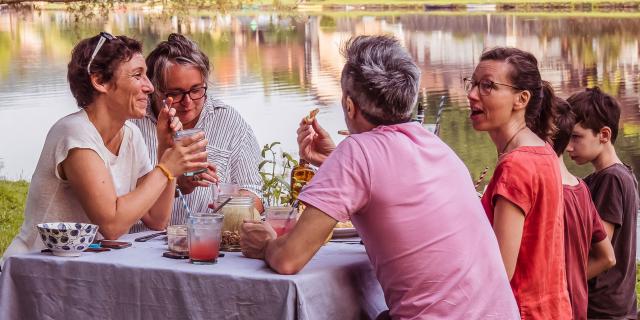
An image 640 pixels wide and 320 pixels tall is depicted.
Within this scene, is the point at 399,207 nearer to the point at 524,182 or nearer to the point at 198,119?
the point at 524,182

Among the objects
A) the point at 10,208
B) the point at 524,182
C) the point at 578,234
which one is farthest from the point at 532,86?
the point at 10,208

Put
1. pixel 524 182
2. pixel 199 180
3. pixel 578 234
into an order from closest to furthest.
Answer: pixel 524 182, pixel 578 234, pixel 199 180

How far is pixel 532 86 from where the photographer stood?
3.23 metres

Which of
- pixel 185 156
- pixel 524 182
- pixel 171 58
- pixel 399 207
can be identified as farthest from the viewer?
pixel 171 58

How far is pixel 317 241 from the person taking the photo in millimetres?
2666

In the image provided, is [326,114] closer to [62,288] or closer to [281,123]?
[281,123]

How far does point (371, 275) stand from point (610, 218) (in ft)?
3.45

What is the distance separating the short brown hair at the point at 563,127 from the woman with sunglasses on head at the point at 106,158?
43.8 inches

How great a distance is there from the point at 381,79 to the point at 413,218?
35cm

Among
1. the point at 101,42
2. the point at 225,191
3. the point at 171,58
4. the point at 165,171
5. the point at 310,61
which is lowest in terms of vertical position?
the point at 310,61

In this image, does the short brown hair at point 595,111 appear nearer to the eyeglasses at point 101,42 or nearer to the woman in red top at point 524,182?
the woman in red top at point 524,182

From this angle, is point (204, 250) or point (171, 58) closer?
point (204, 250)

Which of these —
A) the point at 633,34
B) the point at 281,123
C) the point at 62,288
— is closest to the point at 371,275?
the point at 62,288

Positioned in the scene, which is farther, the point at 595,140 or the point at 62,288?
the point at 595,140
